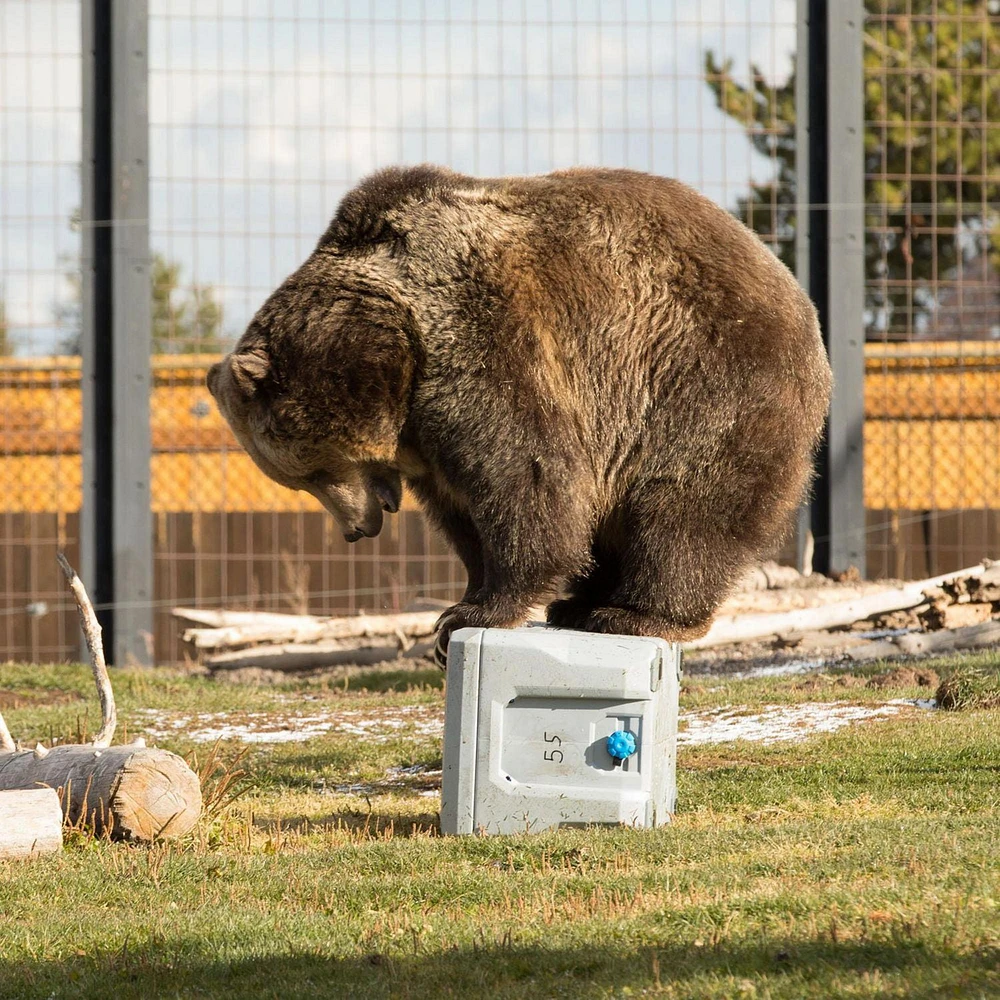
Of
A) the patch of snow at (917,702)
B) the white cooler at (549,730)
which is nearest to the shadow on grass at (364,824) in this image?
the white cooler at (549,730)

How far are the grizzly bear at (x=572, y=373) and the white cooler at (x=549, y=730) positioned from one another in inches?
16.0

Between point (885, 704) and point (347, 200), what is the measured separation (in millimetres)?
3333

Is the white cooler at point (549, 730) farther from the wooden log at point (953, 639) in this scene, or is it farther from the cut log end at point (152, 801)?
the wooden log at point (953, 639)

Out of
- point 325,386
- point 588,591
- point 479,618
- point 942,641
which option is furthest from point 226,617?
point 479,618

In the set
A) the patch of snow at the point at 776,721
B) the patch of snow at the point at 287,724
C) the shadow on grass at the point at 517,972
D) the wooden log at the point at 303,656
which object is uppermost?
the shadow on grass at the point at 517,972

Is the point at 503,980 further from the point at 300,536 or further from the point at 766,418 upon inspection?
the point at 300,536

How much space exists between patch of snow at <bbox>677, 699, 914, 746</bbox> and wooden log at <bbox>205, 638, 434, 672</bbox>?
3736mm

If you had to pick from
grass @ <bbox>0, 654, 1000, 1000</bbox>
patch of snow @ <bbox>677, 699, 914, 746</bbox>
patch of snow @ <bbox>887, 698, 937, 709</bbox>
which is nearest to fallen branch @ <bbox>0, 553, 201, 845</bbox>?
grass @ <bbox>0, 654, 1000, 1000</bbox>

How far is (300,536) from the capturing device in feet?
38.8

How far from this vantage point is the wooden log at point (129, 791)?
16.0ft

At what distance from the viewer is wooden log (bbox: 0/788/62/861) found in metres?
4.69

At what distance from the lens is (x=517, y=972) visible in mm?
3172

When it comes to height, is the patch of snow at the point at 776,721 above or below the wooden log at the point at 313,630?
above

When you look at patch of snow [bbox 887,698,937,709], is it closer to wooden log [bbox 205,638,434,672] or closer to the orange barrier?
wooden log [bbox 205,638,434,672]
